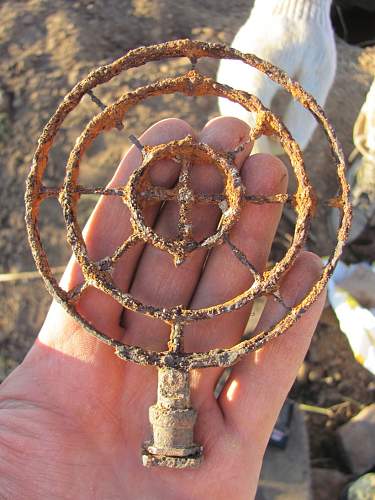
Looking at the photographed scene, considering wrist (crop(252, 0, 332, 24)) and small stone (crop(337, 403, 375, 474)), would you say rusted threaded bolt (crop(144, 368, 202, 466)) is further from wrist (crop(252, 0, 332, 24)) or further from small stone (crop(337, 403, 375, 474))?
wrist (crop(252, 0, 332, 24))

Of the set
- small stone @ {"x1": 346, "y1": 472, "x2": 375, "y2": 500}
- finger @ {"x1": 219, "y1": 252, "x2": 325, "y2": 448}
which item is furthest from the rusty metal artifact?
small stone @ {"x1": 346, "y1": 472, "x2": 375, "y2": 500}

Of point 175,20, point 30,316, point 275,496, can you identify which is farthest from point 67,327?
point 175,20

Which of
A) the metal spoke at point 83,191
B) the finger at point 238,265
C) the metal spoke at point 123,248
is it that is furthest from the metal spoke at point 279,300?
the metal spoke at point 83,191

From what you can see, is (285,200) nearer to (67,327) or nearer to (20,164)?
(67,327)

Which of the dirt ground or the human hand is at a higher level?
the dirt ground

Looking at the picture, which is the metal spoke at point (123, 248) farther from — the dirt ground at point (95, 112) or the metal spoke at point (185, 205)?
the dirt ground at point (95, 112)

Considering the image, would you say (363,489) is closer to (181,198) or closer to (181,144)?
(181,198)
